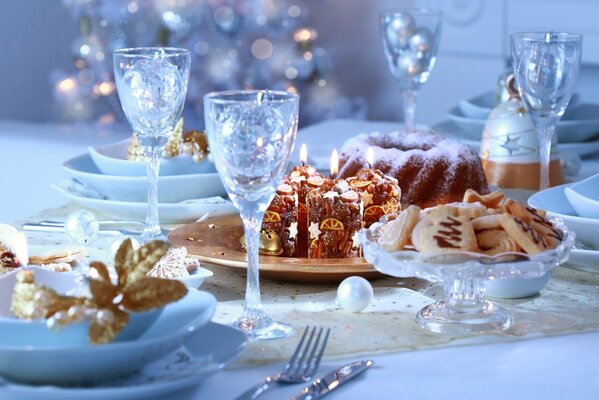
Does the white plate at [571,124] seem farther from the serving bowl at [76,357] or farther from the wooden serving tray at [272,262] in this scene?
the serving bowl at [76,357]

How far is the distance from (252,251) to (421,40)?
0.93 meters

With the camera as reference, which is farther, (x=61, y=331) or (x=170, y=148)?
(x=170, y=148)

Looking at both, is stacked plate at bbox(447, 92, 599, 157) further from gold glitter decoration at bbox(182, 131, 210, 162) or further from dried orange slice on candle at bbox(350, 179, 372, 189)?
dried orange slice on candle at bbox(350, 179, 372, 189)

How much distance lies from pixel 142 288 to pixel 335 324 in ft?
0.84

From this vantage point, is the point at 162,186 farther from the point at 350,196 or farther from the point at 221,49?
the point at 221,49

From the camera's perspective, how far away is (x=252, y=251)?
3.29ft

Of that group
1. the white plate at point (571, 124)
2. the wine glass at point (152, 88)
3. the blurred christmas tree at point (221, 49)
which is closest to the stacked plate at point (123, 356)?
the wine glass at point (152, 88)

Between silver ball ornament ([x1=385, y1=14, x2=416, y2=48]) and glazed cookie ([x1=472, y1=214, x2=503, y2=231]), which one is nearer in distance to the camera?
glazed cookie ([x1=472, y1=214, x2=503, y2=231])

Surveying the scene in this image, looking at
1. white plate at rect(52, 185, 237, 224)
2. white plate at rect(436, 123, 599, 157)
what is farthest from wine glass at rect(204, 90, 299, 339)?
→ white plate at rect(436, 123, 599, 157)

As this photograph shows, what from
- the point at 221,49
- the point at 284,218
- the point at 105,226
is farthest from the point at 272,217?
the point at 221,49

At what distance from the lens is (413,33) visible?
1839mm

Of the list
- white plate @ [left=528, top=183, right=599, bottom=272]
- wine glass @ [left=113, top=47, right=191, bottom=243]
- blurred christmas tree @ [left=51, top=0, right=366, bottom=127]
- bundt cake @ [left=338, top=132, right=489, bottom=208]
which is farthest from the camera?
blurred christmas tree @ [left=51, top=0, right=366, bottom=127]

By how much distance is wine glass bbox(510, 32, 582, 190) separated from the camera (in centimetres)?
133

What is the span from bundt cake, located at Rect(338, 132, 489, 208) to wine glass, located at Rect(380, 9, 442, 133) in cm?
32
